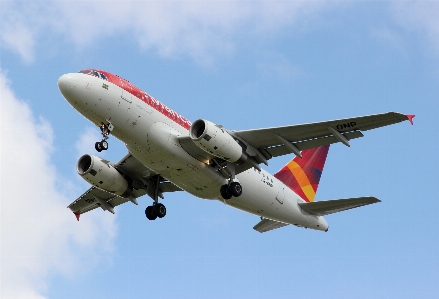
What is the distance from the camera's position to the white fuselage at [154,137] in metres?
35.1

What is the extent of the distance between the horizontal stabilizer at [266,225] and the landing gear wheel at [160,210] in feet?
18.6

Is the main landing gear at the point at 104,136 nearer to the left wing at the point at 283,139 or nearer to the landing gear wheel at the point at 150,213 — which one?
the left wing at the point at 283,139

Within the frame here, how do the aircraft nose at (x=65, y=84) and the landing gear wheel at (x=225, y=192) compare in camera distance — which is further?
the landing gear wheel at (x=225, y=192)

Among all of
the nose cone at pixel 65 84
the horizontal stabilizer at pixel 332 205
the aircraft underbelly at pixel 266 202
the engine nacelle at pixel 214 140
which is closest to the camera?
the nose cone at pixel 65 84

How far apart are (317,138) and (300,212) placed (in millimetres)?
6435

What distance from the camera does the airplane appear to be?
116 ft

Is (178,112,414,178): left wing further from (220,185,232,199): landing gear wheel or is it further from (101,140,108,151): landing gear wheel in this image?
(101,140,108,151): landing gear wheel

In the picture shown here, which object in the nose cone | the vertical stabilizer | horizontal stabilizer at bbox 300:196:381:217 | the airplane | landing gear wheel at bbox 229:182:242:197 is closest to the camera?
the nose cone

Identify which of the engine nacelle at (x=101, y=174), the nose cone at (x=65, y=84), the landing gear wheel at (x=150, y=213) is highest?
the nose cone at (x=65, y=84)

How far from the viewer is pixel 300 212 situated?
42.3 meters

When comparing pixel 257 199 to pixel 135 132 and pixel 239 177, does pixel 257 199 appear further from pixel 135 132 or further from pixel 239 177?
pixel 135 132

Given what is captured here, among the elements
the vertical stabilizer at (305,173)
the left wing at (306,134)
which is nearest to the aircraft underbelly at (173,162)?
the left wing at (306,134)

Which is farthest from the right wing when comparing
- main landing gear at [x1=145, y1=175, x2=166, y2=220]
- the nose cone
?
the nose cone

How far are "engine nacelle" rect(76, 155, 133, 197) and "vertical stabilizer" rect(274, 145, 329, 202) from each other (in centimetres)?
893
